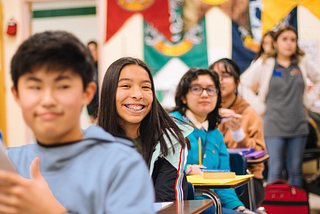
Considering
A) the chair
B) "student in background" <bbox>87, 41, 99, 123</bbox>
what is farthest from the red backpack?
"student in background" <bbox>87, 41, 99, 123</bbox>

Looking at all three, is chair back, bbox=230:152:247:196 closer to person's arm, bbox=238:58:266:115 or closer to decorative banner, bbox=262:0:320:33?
person's arm, bbox=238:58:266:115

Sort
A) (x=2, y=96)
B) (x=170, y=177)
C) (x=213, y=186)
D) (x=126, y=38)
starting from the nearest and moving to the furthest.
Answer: (x=170, y=177) < (x=213, y=186) < (x=126, y=38) < (x=2, y=96)

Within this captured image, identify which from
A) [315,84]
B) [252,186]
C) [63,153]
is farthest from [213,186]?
[315,84]

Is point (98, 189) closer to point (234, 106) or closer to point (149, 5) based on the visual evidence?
point (234, 106)

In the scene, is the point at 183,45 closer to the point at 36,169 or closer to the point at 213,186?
the point at 213,186

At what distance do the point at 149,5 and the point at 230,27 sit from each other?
125cm

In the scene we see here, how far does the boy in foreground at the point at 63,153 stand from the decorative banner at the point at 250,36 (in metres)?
4.26

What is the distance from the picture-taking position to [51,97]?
57 centimetres

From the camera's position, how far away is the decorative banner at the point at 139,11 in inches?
189

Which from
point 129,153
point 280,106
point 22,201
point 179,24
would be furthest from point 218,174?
point 179,24

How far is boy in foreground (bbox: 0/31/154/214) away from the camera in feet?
1.86

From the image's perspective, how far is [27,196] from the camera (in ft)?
1.83

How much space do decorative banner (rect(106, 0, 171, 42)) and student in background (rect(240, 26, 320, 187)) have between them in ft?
5.42

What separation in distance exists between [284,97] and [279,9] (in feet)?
4.90
